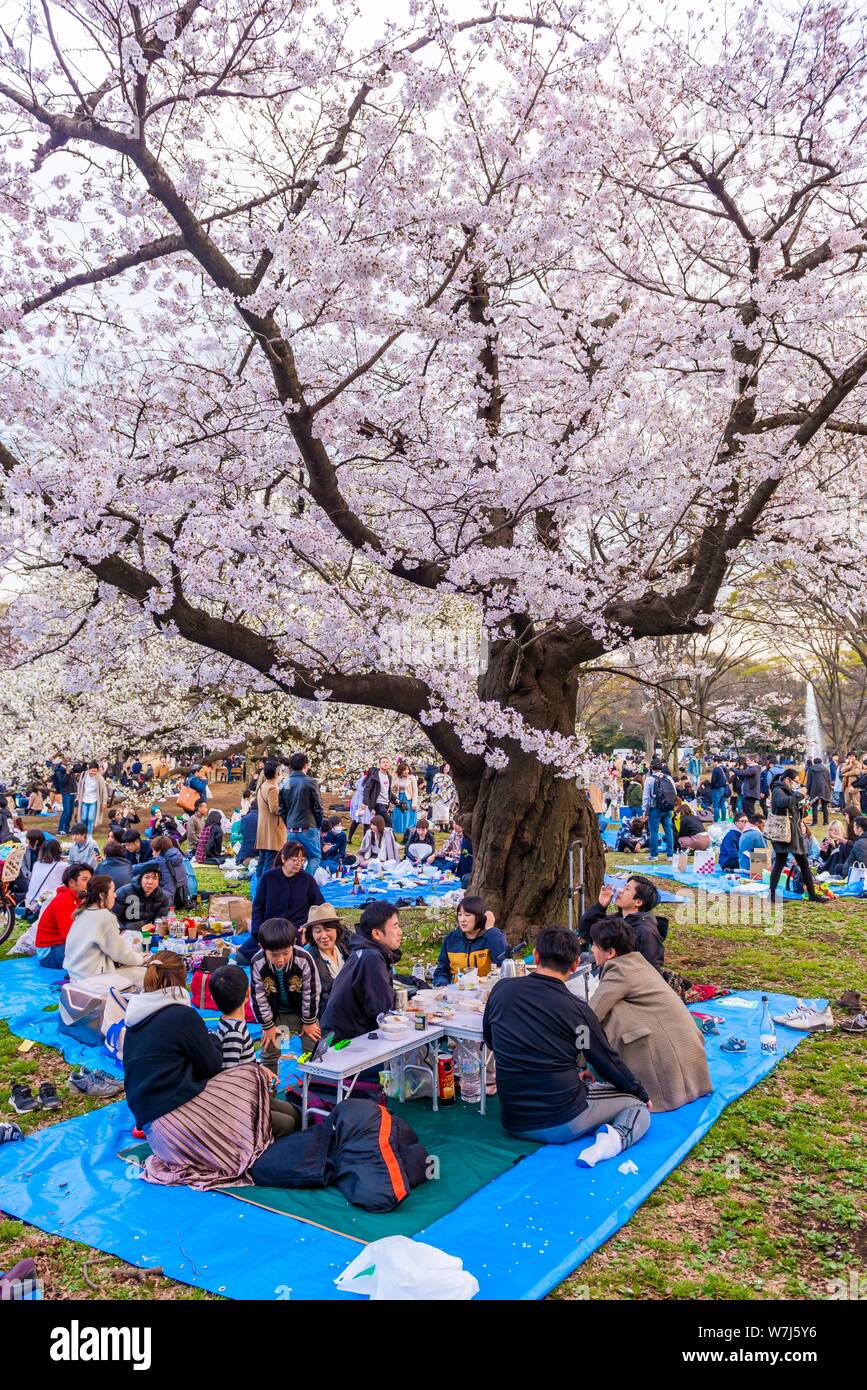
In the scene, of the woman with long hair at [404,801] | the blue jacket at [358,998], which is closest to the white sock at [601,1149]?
the blue jacket at [358,998]

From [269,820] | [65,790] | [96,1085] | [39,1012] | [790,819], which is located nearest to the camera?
[96,1085]

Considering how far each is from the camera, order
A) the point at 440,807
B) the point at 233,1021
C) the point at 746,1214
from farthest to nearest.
→ the point at 440,807
the point at 233,1021
the point at 746,1214

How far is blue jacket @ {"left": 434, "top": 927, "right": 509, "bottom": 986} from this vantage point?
6.75m

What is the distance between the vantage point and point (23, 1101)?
557 cm

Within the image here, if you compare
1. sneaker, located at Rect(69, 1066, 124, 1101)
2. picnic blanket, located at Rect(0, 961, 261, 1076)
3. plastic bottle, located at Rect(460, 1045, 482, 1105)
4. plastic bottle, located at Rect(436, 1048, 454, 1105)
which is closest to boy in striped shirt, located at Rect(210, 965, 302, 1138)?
plastic bottle, located at Rect(436, 1048, 454, 1105)

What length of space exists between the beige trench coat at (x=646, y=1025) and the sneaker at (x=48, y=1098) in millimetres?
3282

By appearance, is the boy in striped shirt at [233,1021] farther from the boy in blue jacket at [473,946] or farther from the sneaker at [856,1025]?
the sneaker at [856,1025]

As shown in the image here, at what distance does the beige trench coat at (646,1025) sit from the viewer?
17.2 feet

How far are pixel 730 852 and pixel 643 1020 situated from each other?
9364 mm

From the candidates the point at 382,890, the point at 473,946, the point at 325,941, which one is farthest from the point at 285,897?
the point at 382,890

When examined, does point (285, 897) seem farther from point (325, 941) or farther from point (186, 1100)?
point (186, 1100)

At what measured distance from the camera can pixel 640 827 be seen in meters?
17.4

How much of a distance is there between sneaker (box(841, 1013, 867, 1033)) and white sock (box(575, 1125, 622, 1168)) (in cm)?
298

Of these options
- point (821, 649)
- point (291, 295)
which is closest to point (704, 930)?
point (291, 295)
